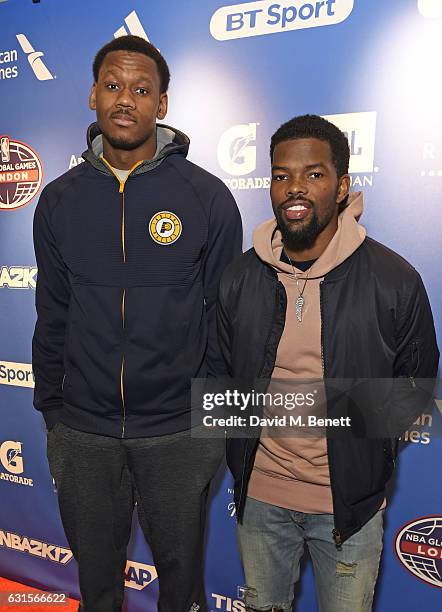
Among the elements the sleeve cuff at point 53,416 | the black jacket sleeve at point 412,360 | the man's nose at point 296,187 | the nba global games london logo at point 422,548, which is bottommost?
the nba global games london logo at point 422,548

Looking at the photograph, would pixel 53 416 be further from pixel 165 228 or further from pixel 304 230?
pixel 304 230

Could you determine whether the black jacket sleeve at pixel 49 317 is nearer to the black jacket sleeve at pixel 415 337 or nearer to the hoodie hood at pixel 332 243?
the hoodie hood at pixel 332 243

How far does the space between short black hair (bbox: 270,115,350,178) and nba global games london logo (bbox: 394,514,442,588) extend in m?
1.19

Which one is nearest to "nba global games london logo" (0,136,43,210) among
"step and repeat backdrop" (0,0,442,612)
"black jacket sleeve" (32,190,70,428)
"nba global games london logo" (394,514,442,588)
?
"step and repeat backdrop" (0,0,442,612)

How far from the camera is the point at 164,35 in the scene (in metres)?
2.00

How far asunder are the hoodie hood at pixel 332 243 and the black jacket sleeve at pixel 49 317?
61cm

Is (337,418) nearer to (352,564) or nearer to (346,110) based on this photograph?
(352,564)

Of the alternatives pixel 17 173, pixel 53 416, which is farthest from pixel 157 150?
pixel 17 173

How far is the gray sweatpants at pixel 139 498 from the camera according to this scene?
156 centimetres

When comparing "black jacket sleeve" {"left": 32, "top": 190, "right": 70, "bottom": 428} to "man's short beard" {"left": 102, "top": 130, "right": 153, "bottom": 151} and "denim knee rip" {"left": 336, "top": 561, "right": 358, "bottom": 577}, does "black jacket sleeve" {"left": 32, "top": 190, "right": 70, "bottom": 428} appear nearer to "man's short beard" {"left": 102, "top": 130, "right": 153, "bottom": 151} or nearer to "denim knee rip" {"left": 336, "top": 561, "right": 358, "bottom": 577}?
"man's short beard" {"left": 102, "top": 130, "right": 153, "bottom": 151}

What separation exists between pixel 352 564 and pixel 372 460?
246mm

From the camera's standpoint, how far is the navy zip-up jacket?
5.02 feet

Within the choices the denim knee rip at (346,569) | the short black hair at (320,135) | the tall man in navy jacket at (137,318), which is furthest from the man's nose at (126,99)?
the denim knee rip at (346,569)

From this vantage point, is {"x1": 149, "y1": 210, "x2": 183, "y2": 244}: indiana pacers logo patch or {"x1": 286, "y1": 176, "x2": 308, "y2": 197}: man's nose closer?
{"x1": 286, "y1": 176, "x2": 308, "y2": 197}: man's nose
